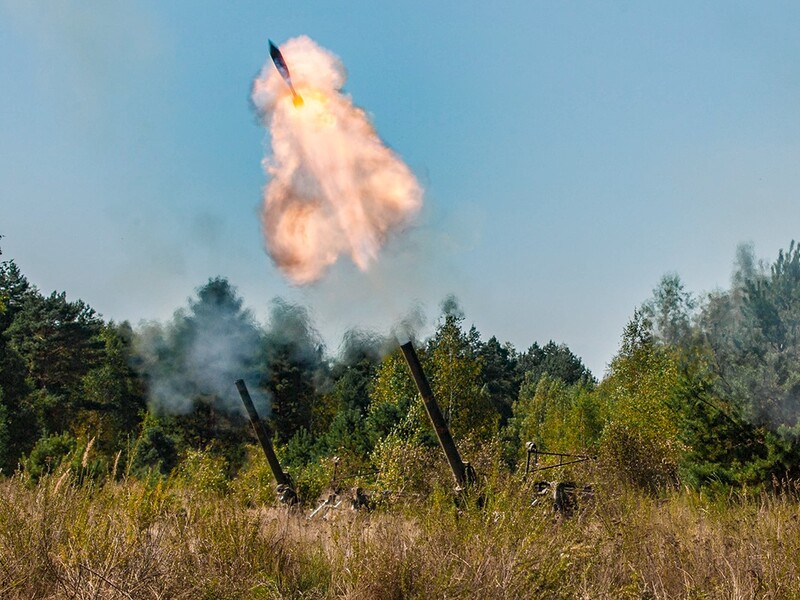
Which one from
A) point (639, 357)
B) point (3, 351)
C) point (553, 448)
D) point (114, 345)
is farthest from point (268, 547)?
point (114, 345)

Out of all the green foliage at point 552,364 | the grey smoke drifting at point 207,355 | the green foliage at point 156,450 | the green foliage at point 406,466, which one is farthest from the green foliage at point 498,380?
the green foliage at point 406,466

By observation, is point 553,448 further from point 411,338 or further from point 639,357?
point 411,338

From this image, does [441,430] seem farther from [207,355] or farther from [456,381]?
[207,355]

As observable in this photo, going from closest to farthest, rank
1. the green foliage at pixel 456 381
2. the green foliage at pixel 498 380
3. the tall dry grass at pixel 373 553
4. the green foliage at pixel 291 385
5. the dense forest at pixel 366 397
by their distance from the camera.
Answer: the tall dry grass at pixel 373 553, the dense forest at pixel 366 397, the green foliage at pixel 456 381, the green foliage at pixel 291 385, the green foliage at pixel 498 380

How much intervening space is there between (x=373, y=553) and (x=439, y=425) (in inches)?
167

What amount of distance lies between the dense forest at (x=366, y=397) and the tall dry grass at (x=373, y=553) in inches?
24.2

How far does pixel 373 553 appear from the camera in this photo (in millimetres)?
7148

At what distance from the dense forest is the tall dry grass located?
615 mm

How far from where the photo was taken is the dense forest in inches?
647

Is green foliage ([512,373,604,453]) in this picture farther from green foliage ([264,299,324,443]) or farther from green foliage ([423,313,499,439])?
green foliage ([264,299,324,443])

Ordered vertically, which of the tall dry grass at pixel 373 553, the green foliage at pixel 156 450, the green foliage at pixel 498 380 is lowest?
the tall dry grass at pixel 373 553

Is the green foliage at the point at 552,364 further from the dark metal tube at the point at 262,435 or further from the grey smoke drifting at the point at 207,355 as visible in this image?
the dark metal tube at the point at 262,435

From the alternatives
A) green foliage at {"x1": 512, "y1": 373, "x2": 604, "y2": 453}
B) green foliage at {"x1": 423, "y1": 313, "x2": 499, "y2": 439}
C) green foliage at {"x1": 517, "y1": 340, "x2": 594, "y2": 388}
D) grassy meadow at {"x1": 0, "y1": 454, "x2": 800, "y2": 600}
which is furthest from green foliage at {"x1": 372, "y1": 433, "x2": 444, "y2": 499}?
green foliage at {"x1": 517, "y1": 340, "x2": 594, "y2": 388}

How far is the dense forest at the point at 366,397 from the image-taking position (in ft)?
53.9
